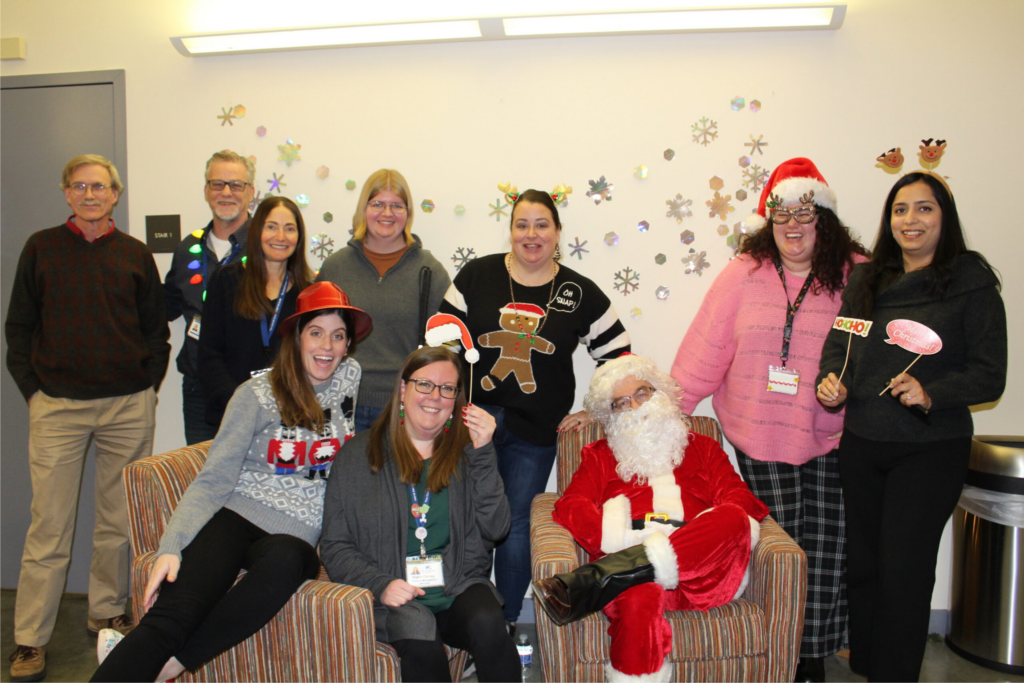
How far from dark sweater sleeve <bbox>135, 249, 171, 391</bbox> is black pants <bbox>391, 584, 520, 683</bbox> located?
6.45ft

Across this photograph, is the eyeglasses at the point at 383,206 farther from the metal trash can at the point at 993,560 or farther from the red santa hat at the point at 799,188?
the metal trash can at the point at 993,560

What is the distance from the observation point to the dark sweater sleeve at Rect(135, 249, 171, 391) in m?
3.21

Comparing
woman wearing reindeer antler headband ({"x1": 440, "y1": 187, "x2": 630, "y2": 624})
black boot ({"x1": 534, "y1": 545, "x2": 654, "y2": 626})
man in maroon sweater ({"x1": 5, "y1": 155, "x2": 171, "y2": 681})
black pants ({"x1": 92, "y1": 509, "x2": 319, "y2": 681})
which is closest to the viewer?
black pants ({"x1": 92, "y1": 509, "x2": 319, "y2": 681})

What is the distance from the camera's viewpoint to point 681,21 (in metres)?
3.18

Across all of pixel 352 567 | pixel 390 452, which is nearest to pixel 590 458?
pixel 390 452

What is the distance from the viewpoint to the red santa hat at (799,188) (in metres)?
2.80

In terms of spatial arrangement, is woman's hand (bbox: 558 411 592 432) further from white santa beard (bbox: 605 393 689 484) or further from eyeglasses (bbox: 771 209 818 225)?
eyeglasses (bbox: 771 209 818 225)

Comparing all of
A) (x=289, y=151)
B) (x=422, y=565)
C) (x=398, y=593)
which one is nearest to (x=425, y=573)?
(x=422, y=565)

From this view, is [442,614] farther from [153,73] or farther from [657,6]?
[153,73]

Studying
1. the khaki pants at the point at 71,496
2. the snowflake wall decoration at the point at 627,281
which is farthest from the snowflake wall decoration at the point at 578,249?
the khaki pants at the point at 71,496

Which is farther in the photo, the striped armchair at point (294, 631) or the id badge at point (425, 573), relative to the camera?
the id badge at point (425, 573)

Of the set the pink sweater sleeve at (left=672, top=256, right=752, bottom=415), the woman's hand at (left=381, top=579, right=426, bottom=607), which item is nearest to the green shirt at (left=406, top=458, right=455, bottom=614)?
the woman's hand at (left=381, top=579, right=426, bottom=607)

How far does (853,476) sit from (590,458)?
39.8 inches

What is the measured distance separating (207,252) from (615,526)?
2.39m
